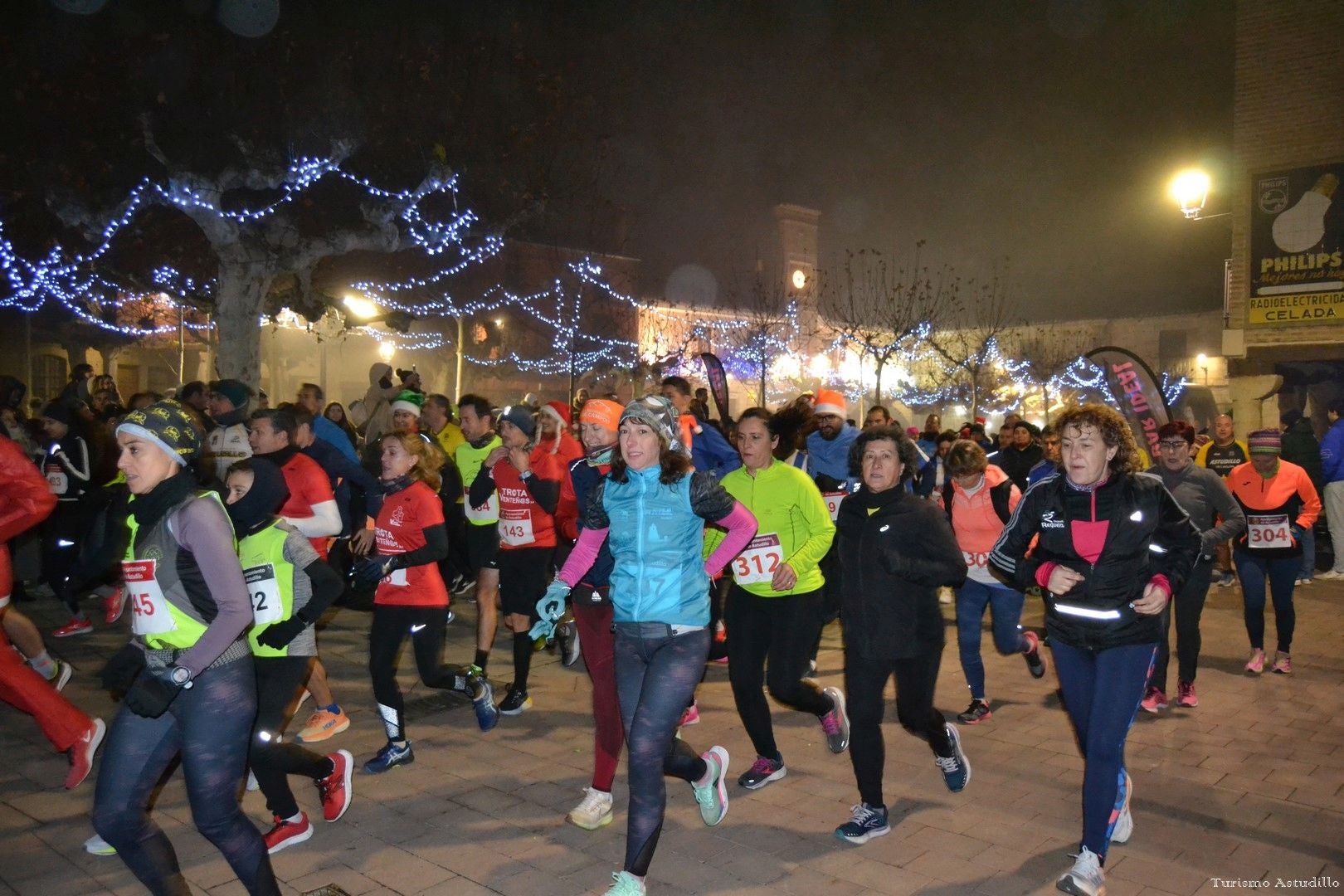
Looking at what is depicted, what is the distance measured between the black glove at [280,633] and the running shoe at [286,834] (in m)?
0.98

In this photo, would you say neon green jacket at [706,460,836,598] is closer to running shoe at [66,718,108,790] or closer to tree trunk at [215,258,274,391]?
running shoe at [66,718,108,790]

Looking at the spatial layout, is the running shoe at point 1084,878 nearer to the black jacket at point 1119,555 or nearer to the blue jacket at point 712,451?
the black jacket at point 1119,555

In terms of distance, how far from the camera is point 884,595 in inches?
186

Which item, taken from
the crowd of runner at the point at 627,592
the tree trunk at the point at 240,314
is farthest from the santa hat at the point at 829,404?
the tree trunk at the point at 240,314

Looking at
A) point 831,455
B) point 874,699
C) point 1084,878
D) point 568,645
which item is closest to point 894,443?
point 874,699

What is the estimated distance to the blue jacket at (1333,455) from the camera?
1302 cm

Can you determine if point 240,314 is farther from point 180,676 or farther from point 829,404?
point 180,676

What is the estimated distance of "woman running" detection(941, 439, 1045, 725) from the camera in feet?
22.3

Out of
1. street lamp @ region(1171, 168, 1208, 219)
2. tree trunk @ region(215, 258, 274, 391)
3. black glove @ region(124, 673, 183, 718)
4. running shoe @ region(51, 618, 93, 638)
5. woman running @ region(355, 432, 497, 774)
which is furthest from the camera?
street lamp @ region(1171, 168, 1208, 219)

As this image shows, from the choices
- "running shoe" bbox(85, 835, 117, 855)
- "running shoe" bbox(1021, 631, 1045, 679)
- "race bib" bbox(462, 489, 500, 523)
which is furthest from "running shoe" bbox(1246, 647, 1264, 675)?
"running shoe" bbox(85, 835, 117, 855)

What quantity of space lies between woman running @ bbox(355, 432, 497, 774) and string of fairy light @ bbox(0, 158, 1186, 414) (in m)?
7.44

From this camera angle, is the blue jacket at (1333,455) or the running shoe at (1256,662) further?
the blue jacket at (1333,455)

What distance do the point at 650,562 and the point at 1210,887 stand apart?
2.71 meters

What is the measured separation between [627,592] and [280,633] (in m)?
1.46
